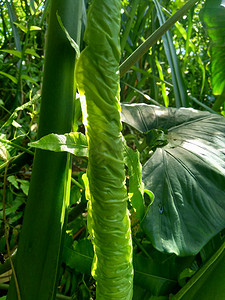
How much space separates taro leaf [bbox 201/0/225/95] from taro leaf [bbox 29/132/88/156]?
1.57 ft

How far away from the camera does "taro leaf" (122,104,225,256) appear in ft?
1.26

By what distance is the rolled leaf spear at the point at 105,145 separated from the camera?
0.85 feet

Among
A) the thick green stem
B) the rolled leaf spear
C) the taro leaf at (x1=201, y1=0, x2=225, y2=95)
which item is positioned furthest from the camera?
the taro leaf at (x1=201, y1=0, x2=225, y2=95)

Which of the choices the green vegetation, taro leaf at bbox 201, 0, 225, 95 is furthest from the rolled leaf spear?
taro leaf at bbox 201, 0, 225, 95

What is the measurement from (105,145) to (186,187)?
207 millimetres

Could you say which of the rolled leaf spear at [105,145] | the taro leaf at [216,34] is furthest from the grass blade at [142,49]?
the rolled leaf spear at [105,145]

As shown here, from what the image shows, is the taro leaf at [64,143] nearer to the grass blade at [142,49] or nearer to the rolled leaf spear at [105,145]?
the rolled leaf spear at [105,145]

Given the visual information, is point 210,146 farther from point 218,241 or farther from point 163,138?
point 218,241

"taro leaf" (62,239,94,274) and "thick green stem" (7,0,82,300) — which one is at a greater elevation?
"thick green stem" (7,0,82,300)

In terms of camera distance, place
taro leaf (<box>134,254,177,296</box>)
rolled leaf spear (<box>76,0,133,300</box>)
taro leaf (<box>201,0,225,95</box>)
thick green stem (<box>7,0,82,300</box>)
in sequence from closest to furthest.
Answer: rolled leaf spear (<box>76,0,133,300</box>) < thick green stem (<box>7,0,82,300</box>) < taro leaf (<box>134,254,177,296</box>) < taro leaf (<box>201,0,225,95</box>)

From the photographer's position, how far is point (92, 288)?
0.63 metres

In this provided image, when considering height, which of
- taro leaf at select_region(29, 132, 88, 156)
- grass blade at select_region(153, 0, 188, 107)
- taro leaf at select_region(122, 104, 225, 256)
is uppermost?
grass blade at select_region(153, 0, 188, 107)

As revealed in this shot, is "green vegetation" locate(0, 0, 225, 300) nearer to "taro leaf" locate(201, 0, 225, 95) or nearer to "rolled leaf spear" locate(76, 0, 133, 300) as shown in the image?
"rolled leaf spear" locate(76, 0, 133, 300)

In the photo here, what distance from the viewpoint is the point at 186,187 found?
0.44 meters
